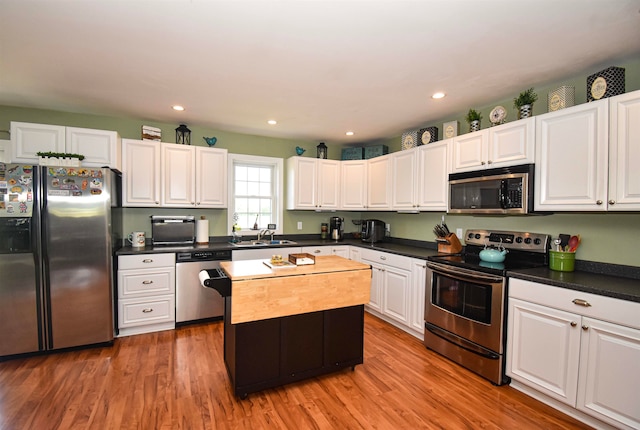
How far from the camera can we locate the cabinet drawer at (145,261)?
3285mm

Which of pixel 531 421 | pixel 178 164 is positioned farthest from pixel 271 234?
pixel 531 421

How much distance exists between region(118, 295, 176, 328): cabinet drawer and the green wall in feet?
3.33

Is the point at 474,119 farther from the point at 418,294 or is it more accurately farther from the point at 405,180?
the point at 418,294

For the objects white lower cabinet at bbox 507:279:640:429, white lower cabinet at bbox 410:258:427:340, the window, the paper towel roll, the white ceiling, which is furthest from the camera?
the window

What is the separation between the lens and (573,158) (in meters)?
2.29

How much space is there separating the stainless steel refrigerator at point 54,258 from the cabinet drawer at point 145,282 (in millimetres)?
174

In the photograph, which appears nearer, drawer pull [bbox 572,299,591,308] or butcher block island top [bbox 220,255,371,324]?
drawer pull [bbox 572,299,591,308]

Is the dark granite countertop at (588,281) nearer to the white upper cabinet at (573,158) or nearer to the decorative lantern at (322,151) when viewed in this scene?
the white upper cabinet at (573,158)

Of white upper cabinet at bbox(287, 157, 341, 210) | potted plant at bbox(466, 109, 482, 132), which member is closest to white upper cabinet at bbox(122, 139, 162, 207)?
white upper cabinet at bbox(287, 157, 341, 210)

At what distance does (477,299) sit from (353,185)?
2.60 m

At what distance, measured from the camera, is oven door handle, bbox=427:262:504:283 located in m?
2.51

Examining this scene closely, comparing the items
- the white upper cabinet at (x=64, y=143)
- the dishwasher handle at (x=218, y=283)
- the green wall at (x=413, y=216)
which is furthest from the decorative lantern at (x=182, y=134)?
the dishwasher handle at (x=218, y=283)

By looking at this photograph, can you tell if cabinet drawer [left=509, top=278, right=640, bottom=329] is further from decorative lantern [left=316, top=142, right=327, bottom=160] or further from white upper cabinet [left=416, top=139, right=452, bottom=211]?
decorative lantern [left=316, top=142, right=327, bottom=160]

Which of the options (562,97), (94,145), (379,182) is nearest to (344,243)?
(379,182)
